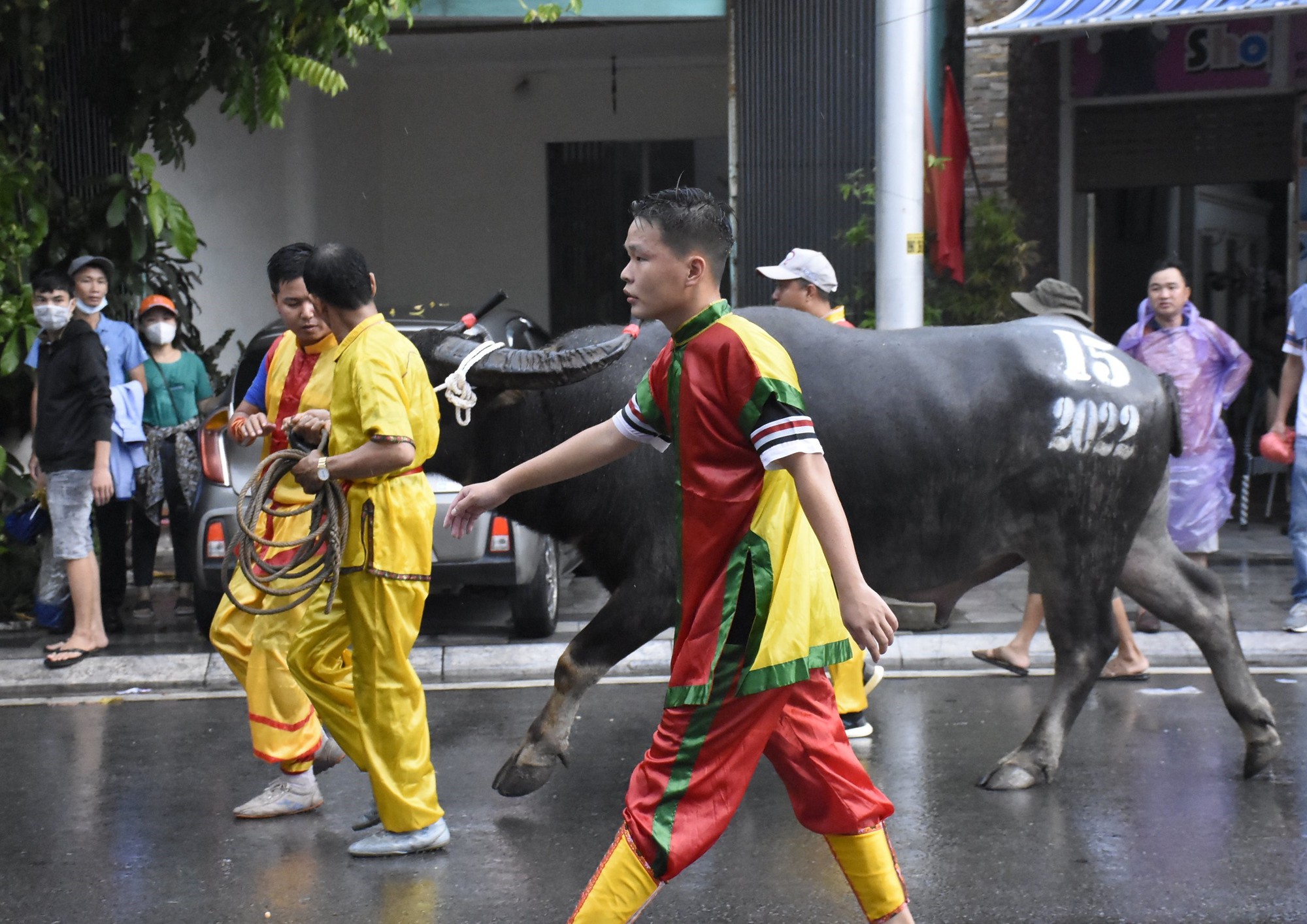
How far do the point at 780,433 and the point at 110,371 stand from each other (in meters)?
6.10

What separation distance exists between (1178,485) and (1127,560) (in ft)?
7.18

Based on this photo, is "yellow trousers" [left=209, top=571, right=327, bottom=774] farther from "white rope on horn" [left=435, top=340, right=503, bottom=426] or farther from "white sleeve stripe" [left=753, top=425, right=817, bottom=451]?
"white sleeve stripe" [left=753, top=425, right=817, bottom=451]

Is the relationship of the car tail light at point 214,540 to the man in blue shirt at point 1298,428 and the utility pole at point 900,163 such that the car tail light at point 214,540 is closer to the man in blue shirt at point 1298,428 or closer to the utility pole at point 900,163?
the utility pole at point 900,163

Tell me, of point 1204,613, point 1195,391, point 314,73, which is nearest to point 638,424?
point 1204,613

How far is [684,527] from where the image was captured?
3.66m

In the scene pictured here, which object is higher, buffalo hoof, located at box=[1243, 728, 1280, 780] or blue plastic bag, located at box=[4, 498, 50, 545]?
blue plastic bag, located at box=[4, 498, 50, 545]

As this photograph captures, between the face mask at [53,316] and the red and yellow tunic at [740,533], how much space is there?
5306 mm

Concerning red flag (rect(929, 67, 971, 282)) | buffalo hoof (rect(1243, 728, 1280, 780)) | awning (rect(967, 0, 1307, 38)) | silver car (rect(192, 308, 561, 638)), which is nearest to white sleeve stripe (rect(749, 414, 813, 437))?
buffalo hoof (rect(1243, 728, 1280, 780))

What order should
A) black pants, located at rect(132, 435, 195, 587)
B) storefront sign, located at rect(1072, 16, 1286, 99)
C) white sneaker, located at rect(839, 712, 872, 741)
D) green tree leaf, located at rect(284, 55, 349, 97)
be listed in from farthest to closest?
storefront sign, located at rect(1072, 16, 1286, 99) < green tree leaf, located at rect(284, 55, 349, 97) < black pants, located at rect(132, 435, 195, 587) < white sneaker, located at rect(839, 712, 872, 741)

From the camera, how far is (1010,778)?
18.7 ft

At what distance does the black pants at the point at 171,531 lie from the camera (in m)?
8.79

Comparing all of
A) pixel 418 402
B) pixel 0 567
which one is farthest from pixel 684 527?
pixel 0 567

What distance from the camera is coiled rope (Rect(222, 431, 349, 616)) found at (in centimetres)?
483

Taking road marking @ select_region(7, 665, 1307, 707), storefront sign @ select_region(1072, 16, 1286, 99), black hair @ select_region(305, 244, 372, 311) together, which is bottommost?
road marking @ select_region(7, 665, 1307, 707)
